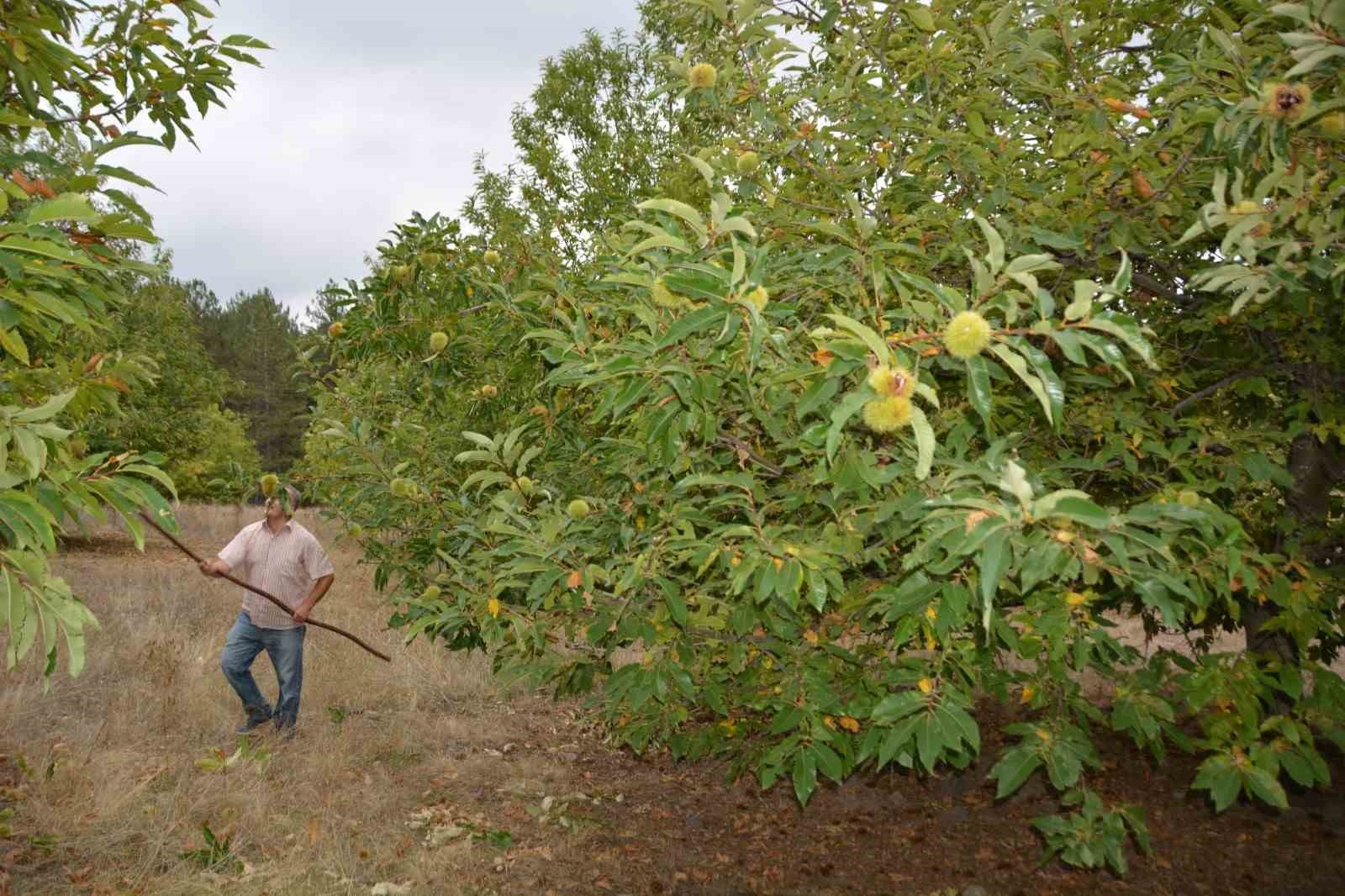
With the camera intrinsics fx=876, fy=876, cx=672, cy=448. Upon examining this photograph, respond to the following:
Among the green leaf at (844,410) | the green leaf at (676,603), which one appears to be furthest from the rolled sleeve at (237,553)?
the green leaf at (844,410)

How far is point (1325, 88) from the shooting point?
7.99 ft

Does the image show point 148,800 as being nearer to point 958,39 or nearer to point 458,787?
point 458,787

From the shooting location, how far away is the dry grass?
4273 millimetres

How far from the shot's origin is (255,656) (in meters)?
6.07

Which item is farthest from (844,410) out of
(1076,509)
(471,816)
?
(471,816)

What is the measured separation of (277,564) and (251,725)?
3.97ft

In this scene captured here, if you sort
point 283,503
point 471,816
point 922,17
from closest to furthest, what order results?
point 922,17 < point 283,503 < point 471,816

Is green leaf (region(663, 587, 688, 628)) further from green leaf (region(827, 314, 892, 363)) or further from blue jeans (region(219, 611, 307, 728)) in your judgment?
blue jeans (region(219, 611, 307, 728))

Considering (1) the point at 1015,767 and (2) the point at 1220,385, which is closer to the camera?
(1) the point at 1015,767

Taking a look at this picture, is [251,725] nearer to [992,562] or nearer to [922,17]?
[922,17]

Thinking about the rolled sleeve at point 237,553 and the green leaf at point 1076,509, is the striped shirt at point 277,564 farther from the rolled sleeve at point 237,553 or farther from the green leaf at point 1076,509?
the green leaf at point 1076,509

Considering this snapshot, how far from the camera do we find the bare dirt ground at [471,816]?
437 centimetres

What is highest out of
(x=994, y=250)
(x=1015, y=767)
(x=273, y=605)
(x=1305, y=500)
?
(x=994, y=250)

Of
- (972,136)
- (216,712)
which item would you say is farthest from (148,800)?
(972,136)
